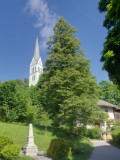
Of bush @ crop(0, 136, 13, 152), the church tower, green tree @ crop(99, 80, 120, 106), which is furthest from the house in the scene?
the church tower

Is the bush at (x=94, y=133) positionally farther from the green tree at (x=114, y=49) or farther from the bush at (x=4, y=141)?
the green tree at (x=114, y=49)

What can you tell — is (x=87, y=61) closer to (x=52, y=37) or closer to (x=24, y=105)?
(x=52, y=37)

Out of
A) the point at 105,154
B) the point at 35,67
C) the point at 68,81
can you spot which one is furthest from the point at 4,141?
the point at 35,67

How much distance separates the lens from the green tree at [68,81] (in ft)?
49.2

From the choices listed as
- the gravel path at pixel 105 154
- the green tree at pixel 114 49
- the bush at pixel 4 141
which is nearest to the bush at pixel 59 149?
the gravel path at pixel 105 154

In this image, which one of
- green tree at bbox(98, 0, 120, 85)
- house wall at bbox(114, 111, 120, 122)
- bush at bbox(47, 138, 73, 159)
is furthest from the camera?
house wall at bbox(114, 111, 120, 122)

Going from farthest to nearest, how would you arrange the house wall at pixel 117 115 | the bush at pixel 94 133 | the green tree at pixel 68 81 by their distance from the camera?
the house wall at pixel 117 115 → the bush at pixel 94 133 → the green tree at pixel 68 81

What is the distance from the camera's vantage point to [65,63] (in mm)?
18656

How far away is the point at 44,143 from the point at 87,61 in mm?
11415

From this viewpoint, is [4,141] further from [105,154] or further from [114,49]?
[114,49]

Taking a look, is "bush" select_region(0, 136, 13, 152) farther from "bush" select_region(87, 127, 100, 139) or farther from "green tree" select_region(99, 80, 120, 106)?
"green tree" select_region(99, 80, 120, 106)

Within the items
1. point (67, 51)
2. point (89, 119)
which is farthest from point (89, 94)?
point (67, 51)

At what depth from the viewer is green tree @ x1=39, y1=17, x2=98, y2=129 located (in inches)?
590

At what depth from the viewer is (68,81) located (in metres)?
16.6
